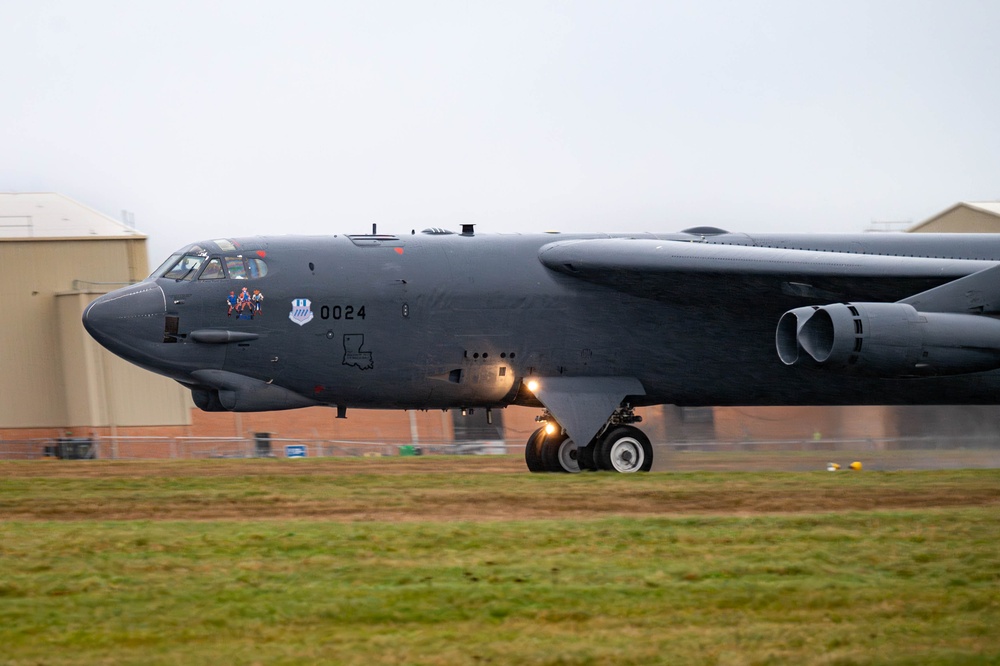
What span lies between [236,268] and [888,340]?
9218mm

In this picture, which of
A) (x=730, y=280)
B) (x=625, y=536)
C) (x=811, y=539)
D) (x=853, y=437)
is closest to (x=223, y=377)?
(x=730, y=280)

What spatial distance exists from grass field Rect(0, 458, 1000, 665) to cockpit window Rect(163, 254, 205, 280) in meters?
4.20

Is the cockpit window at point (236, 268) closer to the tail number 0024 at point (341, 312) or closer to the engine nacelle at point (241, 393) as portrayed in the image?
the tail number 0024 at point (341, 312)

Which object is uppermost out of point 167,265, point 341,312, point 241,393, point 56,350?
point 167,265

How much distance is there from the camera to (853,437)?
26.1 m

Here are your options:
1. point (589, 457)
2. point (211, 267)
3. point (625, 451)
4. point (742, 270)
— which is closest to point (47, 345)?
point (211, 267)

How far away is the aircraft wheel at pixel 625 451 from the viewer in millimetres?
17969

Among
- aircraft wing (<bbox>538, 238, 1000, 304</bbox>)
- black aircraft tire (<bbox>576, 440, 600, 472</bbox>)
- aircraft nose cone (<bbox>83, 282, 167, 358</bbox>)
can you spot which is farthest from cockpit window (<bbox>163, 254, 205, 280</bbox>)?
black aircraft tire (<bbox>576, 440, 600, 472</bbox>)

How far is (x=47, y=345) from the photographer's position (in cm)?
4459

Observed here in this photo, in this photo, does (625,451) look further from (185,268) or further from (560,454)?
(185,268)

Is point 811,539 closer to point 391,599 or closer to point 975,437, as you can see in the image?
point 391,599

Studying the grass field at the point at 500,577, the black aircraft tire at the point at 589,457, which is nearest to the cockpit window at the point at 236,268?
the grass field at the point at 500,577

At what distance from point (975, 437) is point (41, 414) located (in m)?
33.4

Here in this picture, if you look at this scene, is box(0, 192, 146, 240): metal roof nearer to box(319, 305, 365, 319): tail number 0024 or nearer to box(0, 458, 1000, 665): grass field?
box(319, 305, 365, 319): tail number 0024
